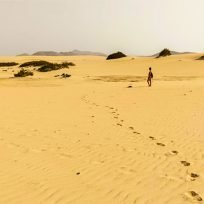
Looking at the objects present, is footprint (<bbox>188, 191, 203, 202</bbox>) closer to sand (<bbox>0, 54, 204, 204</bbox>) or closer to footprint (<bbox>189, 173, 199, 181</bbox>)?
sand (<bbox>0, 54, 204, 204</bbox>)

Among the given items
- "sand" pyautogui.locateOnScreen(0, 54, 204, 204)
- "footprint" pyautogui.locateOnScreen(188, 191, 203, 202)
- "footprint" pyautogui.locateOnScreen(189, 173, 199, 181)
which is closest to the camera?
"footprint" pyautogui.locateOnScreen(188, 191, 203, 202)

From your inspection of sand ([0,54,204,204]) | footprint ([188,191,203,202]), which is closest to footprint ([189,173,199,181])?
sand ([0,54,204,204])

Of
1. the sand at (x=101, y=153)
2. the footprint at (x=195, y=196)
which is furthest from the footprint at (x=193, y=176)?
the footprint at (x=195, y=196)

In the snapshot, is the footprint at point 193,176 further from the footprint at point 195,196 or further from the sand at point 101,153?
the footprint at point 195,196

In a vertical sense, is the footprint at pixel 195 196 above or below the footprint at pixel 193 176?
above

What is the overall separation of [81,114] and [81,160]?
5.66 m

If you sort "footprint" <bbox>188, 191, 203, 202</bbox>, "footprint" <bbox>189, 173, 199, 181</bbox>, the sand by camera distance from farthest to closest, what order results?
"footprint" <bbox>189, 173, 199, 181</bbox>, the sand, "footprint" <bbox>188, 191, 203, 202</bbox>

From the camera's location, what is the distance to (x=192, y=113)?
13.5m

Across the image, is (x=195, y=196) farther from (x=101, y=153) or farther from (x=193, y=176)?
(x=101, y=153)

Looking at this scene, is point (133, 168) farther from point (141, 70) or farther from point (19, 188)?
point (141, 70)

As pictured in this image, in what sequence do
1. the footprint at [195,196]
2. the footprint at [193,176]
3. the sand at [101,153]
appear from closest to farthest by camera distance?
Result: the footprint at [195,196]
the sand at [101,153]
the footprint at [193,176]

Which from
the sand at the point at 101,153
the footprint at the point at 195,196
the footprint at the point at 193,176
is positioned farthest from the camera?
the footprint at the point at 193,176

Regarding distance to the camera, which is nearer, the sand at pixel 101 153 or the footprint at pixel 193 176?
the sand at pixel 101 153

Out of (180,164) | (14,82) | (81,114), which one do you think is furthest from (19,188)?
(14,82)
